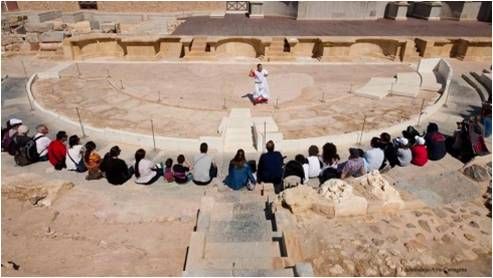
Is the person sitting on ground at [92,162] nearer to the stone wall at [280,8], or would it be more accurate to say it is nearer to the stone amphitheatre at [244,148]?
the stone amphitheatre at [244,148]

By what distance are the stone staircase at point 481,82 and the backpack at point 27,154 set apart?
13428 millimetres

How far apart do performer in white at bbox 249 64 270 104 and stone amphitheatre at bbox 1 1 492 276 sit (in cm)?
36

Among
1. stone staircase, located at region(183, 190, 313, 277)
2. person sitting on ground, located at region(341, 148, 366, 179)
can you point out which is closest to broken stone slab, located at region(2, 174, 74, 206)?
stone staircase, located at region(183, 190, 313, 277)

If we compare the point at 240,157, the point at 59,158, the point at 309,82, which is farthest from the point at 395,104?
the point at 59,158

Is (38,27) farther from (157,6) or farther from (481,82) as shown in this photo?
(481,82)

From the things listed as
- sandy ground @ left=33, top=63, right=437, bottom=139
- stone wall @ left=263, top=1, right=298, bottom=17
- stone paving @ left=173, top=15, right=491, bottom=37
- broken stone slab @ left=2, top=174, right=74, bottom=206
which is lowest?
broken stone slab @ left=2, top=174, right=74, bottom=206

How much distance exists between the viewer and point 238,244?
195 inches

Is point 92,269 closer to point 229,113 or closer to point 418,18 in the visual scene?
point 229,113

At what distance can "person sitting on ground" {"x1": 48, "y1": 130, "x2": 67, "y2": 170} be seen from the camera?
25.2ft

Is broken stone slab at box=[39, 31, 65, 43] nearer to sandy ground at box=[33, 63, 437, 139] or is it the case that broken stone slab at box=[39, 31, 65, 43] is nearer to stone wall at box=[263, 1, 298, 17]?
sandy ground at box=[33, 63, 437, 139]

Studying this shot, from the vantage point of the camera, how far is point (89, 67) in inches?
591

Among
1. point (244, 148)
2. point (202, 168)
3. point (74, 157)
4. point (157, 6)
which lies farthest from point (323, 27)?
point (74, 157)

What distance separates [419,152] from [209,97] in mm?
6629

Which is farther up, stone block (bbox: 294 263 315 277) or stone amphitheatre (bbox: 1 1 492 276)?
stone block (bbox: 294 263 315 277)
